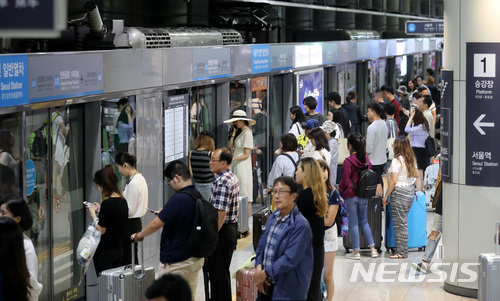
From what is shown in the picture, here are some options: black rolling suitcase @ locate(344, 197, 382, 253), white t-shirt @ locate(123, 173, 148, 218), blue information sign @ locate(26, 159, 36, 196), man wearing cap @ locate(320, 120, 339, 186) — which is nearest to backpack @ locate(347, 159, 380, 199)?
black rolling suitcase @ locate(344, 197, 382, 253)

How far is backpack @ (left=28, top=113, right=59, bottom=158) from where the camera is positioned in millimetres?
7453

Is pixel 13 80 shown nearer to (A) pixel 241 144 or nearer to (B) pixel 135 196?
(B) pixel 135 196

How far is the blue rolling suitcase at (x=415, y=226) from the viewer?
1095 centimetres

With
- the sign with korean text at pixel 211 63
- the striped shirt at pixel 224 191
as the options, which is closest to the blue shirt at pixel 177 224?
the striped shirt at pixel 224 191

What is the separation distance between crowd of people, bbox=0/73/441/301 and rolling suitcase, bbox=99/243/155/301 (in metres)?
0.17

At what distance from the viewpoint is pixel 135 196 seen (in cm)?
831

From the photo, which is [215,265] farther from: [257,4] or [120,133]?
[257,4]

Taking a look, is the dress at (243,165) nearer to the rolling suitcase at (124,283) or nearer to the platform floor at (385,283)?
the platform floor at (385,283)

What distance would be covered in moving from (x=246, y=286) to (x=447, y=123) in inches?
107

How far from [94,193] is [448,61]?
3670mm

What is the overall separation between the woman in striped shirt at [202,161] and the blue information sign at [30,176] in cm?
277

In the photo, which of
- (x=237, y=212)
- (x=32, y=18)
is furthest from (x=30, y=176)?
(x=32, y=18)

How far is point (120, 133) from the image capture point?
29.9 feet

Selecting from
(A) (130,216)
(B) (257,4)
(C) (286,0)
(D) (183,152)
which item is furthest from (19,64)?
(C) (286,0)
